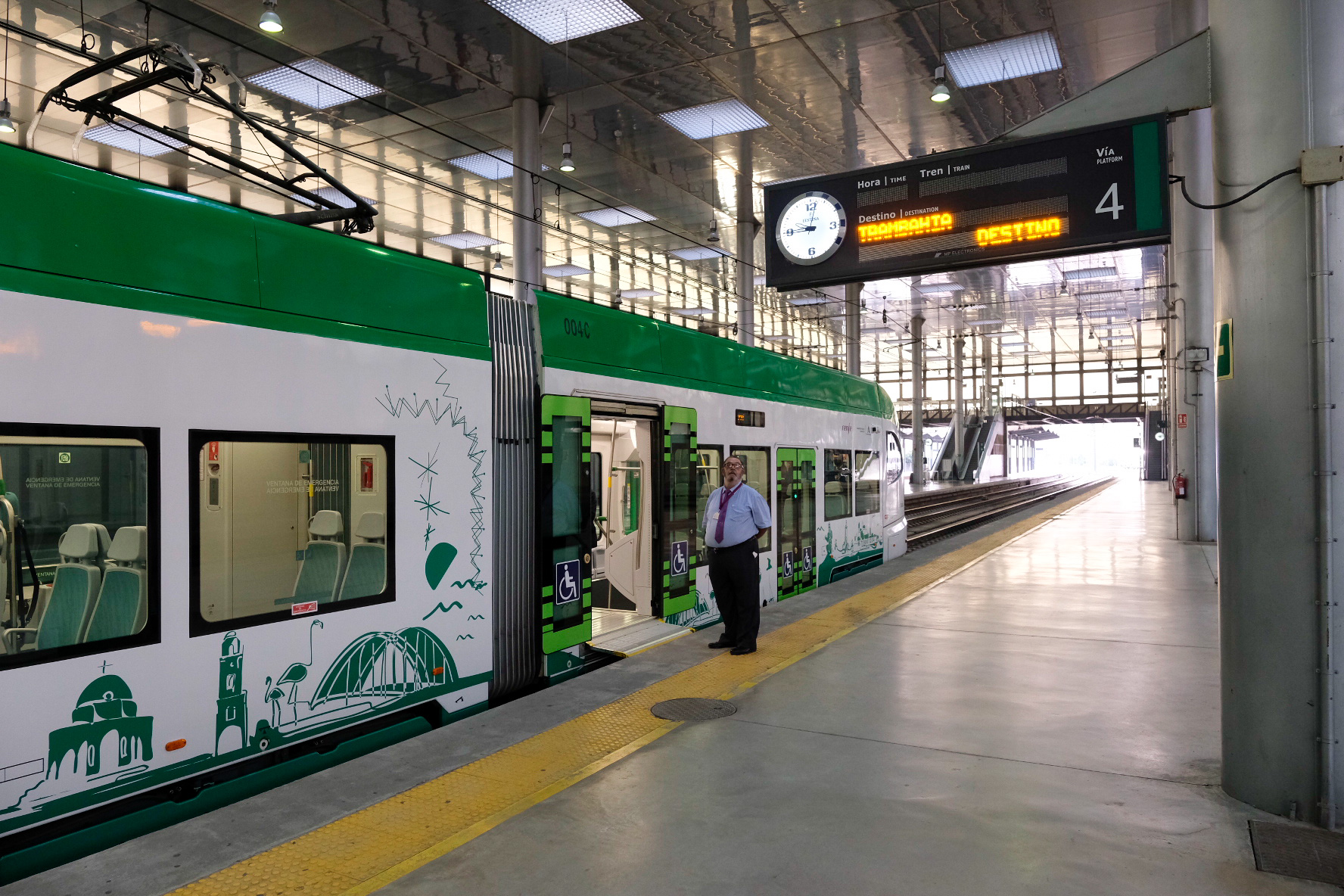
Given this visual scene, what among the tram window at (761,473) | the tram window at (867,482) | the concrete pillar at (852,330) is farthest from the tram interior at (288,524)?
the concrete pillar at (852,330)

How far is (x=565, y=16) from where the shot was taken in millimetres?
10539

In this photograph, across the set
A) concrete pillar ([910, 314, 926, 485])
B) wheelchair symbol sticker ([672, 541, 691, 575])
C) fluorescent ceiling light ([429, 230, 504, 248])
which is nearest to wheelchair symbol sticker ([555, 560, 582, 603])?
wheelchair symbol sticker ([672, 541, 691, 575])

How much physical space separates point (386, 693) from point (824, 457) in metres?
7.40

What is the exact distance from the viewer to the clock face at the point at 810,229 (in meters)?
6.66

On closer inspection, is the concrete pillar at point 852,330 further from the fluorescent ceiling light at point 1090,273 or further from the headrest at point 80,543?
the headrest at point 80,543

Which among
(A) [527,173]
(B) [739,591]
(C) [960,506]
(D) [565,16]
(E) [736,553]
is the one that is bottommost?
(C) [960,506]

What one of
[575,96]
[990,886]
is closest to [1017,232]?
[990,886]

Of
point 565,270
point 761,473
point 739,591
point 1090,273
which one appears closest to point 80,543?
point 739,591

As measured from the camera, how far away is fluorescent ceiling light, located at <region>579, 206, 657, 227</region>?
62.6ft

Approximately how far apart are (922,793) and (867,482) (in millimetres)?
8824

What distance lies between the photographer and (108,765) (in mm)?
3490

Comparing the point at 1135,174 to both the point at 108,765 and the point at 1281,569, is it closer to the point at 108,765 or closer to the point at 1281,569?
the point at 1281,569

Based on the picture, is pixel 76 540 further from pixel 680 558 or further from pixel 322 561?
pixel 680 558

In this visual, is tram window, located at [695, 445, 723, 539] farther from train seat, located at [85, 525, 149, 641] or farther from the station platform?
train seat, located at [85, 525, 149, 641]
